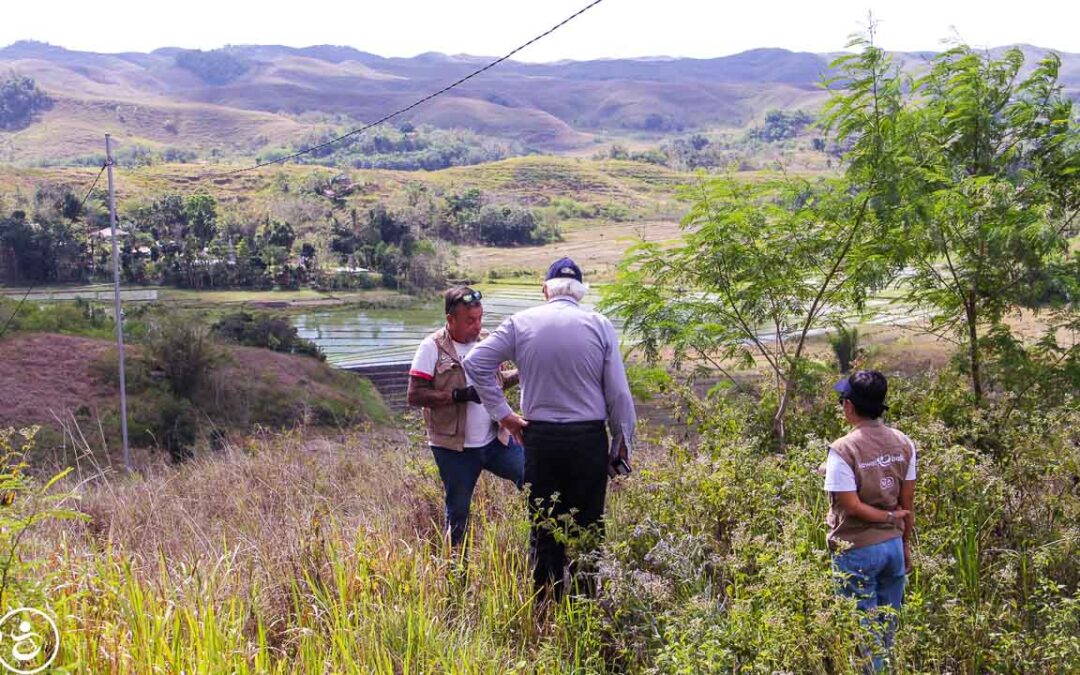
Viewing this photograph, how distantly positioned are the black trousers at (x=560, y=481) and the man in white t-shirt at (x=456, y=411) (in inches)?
24.3

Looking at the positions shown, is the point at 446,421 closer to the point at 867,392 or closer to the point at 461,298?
the point at 461,298

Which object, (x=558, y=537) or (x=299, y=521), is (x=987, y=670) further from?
(x=299, y=521)

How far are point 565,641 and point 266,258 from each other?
221ft

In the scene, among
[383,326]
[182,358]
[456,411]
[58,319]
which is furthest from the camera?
[383,326]

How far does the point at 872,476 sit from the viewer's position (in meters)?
3.73

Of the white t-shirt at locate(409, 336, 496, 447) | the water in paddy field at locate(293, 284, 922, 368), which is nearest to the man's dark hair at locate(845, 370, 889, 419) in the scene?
the white t-shirt at locate(409, 336, 496, 447)

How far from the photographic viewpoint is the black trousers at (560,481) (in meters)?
4.18

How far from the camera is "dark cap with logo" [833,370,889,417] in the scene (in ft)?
12.3

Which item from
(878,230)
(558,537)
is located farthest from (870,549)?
(878,230)

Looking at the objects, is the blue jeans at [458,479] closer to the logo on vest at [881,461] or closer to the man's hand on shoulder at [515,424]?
the man's hand on shoulder at [515,424]

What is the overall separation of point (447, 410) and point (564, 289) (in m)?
0.95

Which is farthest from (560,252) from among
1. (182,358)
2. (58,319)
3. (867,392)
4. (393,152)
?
(393,152)

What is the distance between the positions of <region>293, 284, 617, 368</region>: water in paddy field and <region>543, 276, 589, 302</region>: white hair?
124ft

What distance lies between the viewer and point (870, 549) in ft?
12.2
